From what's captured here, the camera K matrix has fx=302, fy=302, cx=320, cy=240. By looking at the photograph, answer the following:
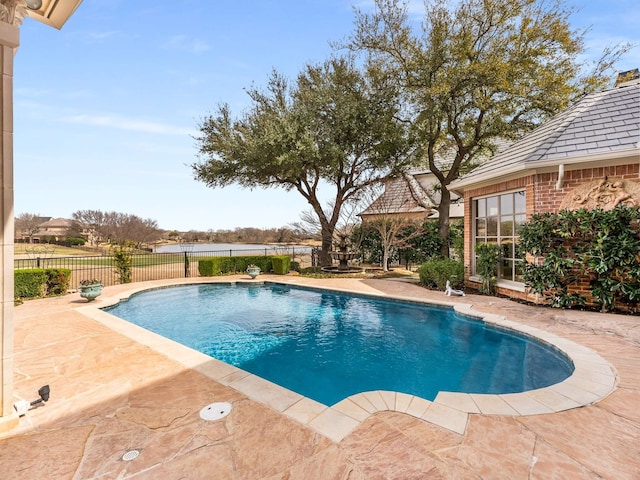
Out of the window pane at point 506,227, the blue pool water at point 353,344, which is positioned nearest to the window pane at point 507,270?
the window pane at point 506,227

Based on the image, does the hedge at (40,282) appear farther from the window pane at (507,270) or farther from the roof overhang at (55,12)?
the window pane at (507,270)

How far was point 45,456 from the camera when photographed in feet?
7.65

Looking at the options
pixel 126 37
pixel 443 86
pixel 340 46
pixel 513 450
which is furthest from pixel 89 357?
pixel 340 46

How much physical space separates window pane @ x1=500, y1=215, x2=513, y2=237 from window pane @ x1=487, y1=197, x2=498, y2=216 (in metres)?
0.44

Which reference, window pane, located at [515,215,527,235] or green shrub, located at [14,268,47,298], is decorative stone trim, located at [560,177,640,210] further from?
green shrub, located at [14,268,47,298]

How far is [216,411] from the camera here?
9.64 feet

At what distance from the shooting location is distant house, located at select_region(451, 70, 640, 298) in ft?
20.8

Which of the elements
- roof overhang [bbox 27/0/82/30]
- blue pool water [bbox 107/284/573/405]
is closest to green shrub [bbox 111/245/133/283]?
blue pool water [bbox 107/284/573/405]

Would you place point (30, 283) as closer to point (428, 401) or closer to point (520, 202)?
point (428, 401)

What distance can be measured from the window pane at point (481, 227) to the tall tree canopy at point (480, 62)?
2.77 meters

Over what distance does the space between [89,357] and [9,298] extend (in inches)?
92.4

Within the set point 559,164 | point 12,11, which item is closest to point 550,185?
point 559,164

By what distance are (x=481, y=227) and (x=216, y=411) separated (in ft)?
30.2

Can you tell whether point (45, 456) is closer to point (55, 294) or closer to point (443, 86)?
point (55, 294)
